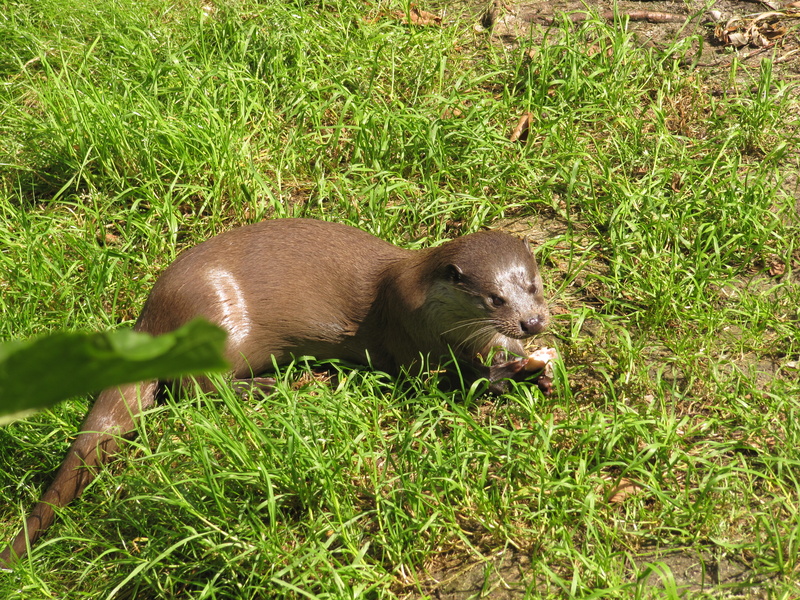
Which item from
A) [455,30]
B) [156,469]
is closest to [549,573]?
[156,469]

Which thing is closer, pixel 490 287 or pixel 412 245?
pixel 490 287

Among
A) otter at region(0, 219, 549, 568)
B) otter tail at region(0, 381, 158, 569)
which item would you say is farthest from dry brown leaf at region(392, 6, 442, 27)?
otter tail at region(0, 381, 158, 569)

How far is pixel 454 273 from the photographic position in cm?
282

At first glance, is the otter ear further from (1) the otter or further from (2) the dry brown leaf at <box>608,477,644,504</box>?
(2) the dry brown leaf at <box>608,477,644,504</box>

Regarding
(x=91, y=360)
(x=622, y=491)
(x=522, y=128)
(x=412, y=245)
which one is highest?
(x=91, y=360)

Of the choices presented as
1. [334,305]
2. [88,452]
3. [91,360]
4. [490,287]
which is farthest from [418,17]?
[91,360]

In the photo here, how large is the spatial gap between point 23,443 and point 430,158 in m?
1.97

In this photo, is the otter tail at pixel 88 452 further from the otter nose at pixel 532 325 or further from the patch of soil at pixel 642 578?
the otter nose at pixel 532 325

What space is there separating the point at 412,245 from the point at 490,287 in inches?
29.1

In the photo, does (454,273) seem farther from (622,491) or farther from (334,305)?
(622,491)

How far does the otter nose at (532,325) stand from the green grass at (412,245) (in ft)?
0.64

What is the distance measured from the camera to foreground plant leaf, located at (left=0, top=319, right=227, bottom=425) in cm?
42

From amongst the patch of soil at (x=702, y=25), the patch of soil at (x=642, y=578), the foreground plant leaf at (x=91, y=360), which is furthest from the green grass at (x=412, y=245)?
the foreground plant leaf at (x=91, y=360)

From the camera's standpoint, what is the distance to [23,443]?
2.80m
